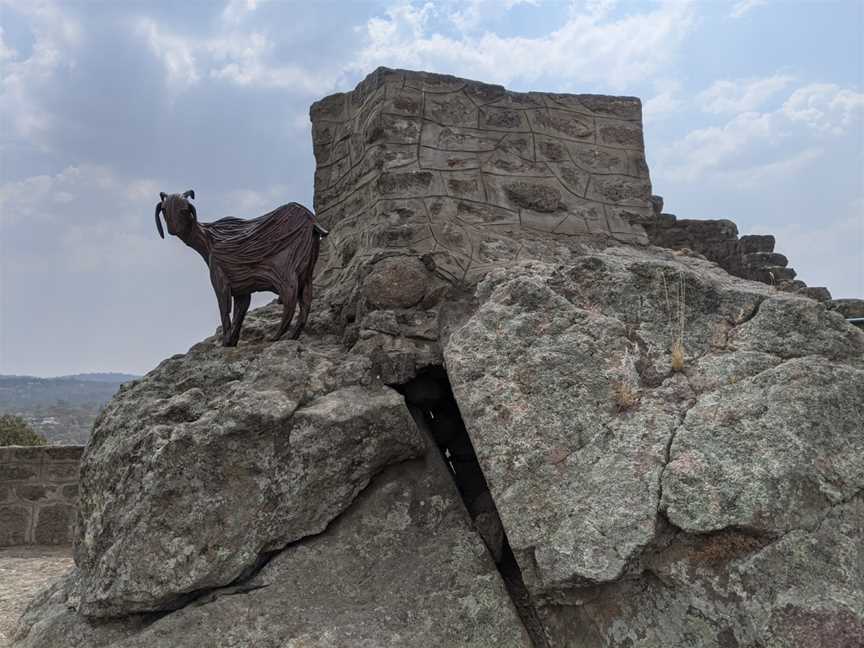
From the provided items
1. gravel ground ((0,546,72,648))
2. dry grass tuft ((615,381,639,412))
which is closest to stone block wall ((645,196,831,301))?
dry grass tuft ((615,381,639,412))

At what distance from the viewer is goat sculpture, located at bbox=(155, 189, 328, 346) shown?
389 cm

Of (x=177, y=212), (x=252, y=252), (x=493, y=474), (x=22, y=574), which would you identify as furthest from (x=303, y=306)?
(x=22, y=574)

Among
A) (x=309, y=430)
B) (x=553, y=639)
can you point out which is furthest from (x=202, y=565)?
(x=553, y=639)

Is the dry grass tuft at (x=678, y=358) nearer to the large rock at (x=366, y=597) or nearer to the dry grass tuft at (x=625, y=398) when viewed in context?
the dry grass tuft at (x=625, y=398)

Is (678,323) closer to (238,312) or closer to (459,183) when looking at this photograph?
(459,183)

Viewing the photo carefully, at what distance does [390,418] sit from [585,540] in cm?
105

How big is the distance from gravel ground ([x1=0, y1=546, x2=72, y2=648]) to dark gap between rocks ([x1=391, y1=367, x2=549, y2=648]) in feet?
7.39

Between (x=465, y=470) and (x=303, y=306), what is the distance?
1.25 m

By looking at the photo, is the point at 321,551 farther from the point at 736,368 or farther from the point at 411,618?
the point at 736,368

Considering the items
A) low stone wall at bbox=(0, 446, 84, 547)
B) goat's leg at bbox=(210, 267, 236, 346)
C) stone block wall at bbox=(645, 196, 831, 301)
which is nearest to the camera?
goat's leg at bbox=(210, 267, 236, 346)

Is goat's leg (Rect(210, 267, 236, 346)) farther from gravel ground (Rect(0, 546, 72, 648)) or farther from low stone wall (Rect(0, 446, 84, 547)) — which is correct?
low stone wall (Rect(0, 446, 84, 547))

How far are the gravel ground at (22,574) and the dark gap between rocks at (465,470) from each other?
2253 millimetres

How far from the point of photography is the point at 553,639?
279 cm

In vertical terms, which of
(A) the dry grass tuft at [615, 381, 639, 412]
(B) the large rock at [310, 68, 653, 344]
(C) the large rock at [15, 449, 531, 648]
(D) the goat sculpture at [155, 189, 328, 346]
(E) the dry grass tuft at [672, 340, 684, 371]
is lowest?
(C) the large rock at [15, 449, 531, 648]
